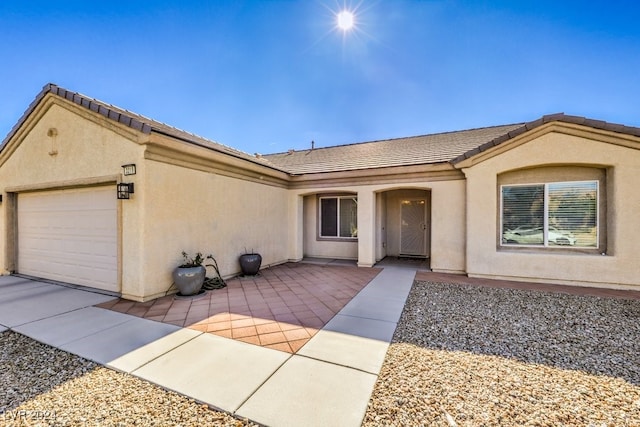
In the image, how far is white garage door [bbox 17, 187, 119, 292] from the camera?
6.29 m

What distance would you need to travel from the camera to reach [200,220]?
22.7 feet

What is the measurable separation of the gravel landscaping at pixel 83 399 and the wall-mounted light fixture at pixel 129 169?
369cm

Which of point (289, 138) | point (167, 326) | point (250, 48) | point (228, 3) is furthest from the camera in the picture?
point (289, 138)

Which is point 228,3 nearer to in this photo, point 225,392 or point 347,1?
point 347,1

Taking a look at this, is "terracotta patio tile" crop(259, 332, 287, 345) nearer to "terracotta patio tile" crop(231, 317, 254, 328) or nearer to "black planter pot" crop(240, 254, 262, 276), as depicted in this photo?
"terracotta patio tile" crop(231, 317, 254, 328)

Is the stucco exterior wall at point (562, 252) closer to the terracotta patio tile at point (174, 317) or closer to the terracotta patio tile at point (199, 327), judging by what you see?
the terracotta patio tile at point (199, 327)

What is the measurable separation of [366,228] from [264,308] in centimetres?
542

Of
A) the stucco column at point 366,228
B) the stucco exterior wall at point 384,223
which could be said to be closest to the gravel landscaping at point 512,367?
the stucco exterior wall at point 384,223

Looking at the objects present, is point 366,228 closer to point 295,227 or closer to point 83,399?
point 295,227

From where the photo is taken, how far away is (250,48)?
948 cm

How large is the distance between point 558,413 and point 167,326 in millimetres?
5230

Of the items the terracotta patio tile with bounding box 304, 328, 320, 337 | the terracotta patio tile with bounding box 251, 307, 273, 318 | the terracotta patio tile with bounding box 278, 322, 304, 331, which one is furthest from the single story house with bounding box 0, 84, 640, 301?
the terracotta patio tile with bounding box 304, 328, 320, 337

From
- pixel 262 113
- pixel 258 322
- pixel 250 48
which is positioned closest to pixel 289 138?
pixel 262 113

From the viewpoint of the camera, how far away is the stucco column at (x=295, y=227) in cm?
1087
